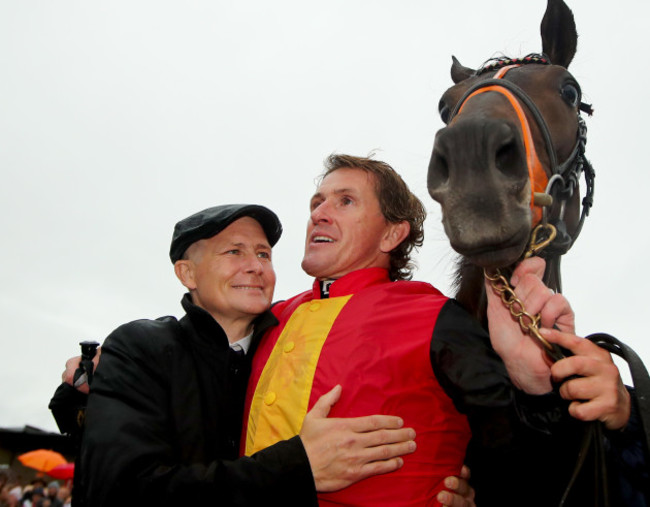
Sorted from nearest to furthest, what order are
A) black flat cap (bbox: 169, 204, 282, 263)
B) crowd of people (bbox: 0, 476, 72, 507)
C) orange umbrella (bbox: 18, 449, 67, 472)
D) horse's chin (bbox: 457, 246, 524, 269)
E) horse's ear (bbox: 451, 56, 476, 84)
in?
horse's chin (bbox: 457, 246, 524, 269) < black flat cap (bbox: 169, 204, 282, 263) < horse's ear (bbox: 451, 56, 476, 84) < crowd of people (bbox: 0, 476, 72, 507) < orange umbrella (bbox: 18, 449, 67, 472)

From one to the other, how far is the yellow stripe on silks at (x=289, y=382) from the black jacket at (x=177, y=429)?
0.17 metres

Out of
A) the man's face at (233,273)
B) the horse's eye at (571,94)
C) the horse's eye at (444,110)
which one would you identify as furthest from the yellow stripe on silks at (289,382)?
the horse's eye at (571,94)

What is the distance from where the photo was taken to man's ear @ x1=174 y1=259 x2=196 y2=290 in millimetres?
3521

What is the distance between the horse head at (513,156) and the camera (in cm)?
199

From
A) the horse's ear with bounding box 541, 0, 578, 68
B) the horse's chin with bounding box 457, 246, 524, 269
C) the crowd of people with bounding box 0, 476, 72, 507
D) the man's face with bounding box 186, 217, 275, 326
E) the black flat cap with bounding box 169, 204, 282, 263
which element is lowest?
the crowd of people with bounding box 0, 476, 72, 507

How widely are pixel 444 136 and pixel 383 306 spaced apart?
0.95 m

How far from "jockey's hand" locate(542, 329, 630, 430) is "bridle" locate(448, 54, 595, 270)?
19.6 inches

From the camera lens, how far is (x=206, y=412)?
9.01ft

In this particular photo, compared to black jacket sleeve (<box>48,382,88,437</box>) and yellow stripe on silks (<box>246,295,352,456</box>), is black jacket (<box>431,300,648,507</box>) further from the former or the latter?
black jacket sleeve (<box>48,382,88,437</box>)

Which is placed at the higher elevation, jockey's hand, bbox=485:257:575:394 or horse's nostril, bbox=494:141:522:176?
horse's nostril, bbox=494:141:522:176

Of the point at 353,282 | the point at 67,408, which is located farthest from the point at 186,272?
the point at 353,282

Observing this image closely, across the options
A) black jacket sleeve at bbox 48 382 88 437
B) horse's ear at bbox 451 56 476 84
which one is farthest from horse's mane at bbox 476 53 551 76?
black jacket sleeve at bbox 48 382 88 437

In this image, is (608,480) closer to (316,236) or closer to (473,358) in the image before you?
(473,358)

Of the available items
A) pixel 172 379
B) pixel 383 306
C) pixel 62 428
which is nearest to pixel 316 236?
pixel 383 306
